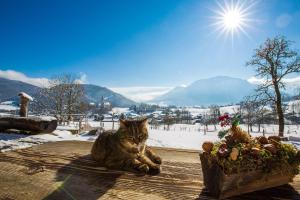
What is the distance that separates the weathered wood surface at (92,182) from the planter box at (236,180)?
0.12 meters

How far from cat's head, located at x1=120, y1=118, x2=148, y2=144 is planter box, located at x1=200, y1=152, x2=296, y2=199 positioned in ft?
4.70

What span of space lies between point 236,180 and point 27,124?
1056 cm

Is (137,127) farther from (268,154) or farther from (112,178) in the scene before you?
(268,154)

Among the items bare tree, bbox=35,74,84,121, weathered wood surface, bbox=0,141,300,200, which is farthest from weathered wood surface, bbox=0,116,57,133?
bare tree, bbox=35,74,84,121

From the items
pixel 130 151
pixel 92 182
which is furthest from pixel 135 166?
pixel 92 182

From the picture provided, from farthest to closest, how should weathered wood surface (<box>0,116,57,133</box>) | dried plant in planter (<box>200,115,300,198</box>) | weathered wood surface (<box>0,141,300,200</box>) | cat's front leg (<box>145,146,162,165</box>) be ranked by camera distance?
weathered wood surface (<box>0,116,57,133</box>)
cat's front leg (<box>145,146,162,165</box>)
weathered wood surface (<box>0,141,300,200</box>)
dried plant in planter (<box>200,115,300,198</box>)

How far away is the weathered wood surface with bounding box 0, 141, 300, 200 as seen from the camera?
3773 millimetres

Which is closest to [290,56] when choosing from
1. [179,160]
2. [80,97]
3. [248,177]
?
[179,160]

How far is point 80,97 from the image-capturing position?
2210 inches

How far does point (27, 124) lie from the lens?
1180cm

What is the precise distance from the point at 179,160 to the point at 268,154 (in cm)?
283

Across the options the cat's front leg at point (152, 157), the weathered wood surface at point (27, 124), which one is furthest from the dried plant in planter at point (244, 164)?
the weathered wood surface at point (27, 124)

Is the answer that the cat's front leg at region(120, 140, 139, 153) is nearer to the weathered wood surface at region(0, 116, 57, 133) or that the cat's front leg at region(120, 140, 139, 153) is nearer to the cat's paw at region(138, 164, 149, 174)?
the cat's paw at region(138, 164, 149, 174)

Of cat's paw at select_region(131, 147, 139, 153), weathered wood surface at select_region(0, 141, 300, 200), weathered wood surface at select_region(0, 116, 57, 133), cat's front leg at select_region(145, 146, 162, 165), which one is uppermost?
weathered wood surface at select_region(0, 116, 57, 133)
